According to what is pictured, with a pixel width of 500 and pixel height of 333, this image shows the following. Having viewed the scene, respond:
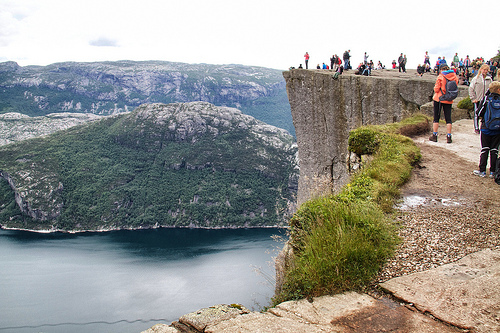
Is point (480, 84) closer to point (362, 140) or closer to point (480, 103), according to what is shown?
point (480, 103)

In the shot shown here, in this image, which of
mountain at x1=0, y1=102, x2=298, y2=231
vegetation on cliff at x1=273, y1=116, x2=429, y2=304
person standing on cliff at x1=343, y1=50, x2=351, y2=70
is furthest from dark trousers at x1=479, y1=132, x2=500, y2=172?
A: mountain at x1=0, y1=102, x2=298, y2=231

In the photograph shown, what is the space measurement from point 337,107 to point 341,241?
16185 millimetres

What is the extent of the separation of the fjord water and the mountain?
18.7m

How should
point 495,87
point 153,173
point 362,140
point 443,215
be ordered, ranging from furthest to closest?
point 153,173
point 362,140
point 495,87
point 443,215

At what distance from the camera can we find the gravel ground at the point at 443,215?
3.99m

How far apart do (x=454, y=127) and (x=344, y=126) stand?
7.51 meters

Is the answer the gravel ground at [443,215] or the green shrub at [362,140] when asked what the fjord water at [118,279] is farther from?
the gravel ground at [443,215]

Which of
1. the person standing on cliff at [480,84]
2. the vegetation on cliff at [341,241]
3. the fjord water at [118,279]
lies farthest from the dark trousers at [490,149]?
the fjord water at [118,279]

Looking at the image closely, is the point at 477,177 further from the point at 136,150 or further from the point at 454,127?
the point at 136,150

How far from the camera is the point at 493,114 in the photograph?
6.53 metres

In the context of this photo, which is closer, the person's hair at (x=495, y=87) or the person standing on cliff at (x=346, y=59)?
the person's hair at (x=495, y=87)

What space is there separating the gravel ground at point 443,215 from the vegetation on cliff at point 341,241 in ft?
0.69

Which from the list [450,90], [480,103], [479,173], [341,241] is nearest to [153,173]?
[450,90]

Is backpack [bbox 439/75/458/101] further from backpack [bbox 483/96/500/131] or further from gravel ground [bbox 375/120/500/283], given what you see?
backpack [bbox 483/96/500/131]
